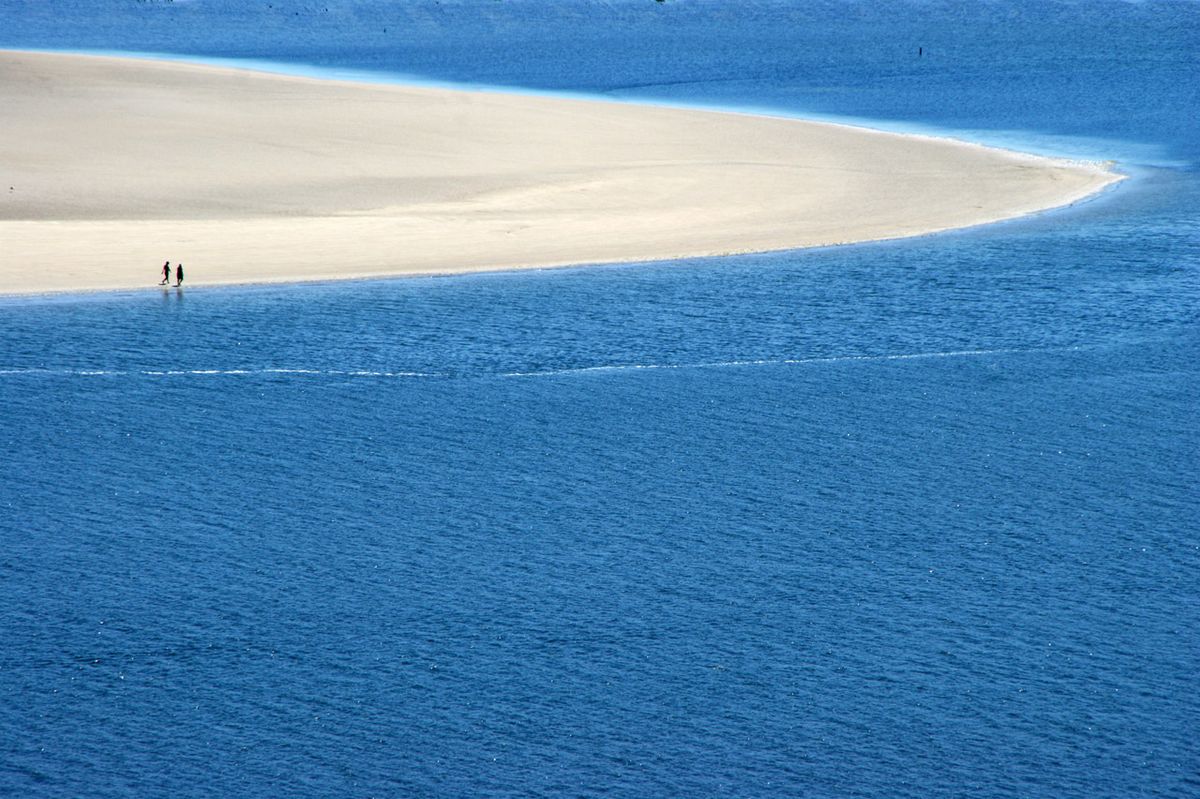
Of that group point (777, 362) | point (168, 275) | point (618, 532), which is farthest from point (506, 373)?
point (168, 275)

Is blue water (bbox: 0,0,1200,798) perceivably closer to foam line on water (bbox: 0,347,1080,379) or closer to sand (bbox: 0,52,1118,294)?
foam line on water (bbox: 0,347,1080,379)

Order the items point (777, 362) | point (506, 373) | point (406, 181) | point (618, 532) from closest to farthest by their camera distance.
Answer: point (618, 532)
point (506, 373)
point (777, 362)
point (406, 181)

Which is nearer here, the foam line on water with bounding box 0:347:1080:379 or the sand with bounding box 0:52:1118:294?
the foam line on water with bounding box 0:347:1080:379

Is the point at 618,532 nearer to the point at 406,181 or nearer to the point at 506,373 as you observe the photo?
the point at 506,373

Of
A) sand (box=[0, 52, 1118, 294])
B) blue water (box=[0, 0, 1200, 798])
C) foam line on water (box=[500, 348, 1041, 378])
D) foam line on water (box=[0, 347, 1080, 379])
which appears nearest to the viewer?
blue water (box=[0, 0, 1200, 798])

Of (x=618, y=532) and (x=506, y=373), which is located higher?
(x=506, y=373)

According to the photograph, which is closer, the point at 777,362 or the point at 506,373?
the point at 506,373

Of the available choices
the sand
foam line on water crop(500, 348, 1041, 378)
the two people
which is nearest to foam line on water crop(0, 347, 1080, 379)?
foam line on water crop(500, 348, 1041, 378)
